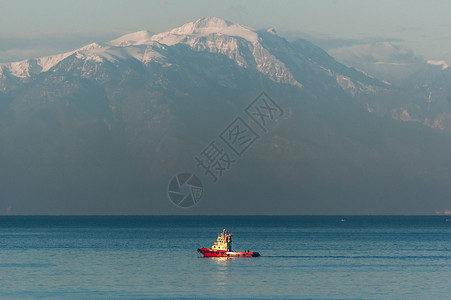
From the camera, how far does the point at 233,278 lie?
392 ft

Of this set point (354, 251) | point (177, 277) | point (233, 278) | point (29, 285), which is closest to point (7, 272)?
point (29, 285)

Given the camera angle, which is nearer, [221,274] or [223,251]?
[221,274]

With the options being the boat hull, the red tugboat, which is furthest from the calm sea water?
the red tugboat

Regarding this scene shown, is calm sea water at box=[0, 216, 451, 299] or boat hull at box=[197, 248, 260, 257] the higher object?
boat hull at box=[197, 248, 260, 257]

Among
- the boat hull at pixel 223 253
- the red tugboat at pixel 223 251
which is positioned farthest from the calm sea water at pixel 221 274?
the red tugboat at pixel 223 251

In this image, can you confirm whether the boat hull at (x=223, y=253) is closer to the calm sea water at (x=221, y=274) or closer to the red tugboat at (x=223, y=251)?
the red tugboat at (x=223, y=251)

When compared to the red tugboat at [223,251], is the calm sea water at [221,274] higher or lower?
lower

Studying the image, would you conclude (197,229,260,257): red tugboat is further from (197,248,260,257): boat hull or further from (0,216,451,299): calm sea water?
(0,216,451,299): calm sea water

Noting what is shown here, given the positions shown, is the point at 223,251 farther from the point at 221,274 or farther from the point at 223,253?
the point at 221,274

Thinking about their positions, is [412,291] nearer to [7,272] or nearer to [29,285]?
[29,285]

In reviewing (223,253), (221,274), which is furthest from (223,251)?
(221,274)

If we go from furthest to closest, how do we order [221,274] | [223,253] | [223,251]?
[223,251] < [223,253] < [221,274]

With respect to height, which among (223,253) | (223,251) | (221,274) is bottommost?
(221,274)

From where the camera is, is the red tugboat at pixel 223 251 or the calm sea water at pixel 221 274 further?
the red tugboat at pixel 223 251
